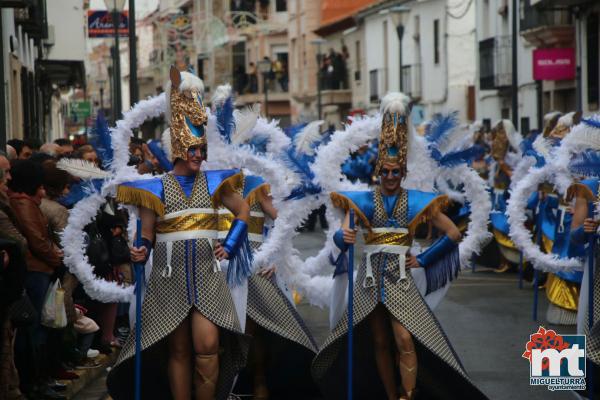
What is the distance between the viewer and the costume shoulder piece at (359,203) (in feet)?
31.4

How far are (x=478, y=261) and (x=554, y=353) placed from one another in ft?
36.3

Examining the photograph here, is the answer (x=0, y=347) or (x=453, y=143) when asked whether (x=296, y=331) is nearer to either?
(x=453, y=143)

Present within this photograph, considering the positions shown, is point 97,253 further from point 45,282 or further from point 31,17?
point 31,17

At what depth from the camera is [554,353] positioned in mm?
9820

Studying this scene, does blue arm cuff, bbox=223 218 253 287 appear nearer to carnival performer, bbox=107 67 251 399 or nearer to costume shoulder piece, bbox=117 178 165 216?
carnival performer, bbox=107 67 251 399

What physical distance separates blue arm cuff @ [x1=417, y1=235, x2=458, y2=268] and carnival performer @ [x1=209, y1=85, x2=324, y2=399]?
123cm

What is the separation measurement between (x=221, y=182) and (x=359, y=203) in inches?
45.5

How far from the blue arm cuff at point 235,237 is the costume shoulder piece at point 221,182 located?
194mm

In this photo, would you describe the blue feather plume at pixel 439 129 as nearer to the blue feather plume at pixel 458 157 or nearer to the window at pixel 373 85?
the blue feather plume at pixel 458 157

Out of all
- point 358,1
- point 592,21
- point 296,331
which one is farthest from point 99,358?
point 358,1

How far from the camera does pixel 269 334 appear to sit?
1038cm

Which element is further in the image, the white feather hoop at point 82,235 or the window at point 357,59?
the window at point 357,59

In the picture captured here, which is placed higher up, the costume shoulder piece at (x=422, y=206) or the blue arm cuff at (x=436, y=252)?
the costume shoulder piece at (x=422, y=206)

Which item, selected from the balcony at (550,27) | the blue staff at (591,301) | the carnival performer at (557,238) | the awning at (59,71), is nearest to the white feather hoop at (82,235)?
the blue staff at (591,301)
